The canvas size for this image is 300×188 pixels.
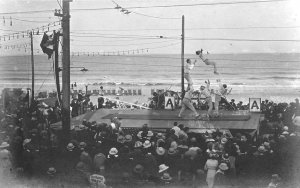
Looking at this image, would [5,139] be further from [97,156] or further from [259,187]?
[259,187]

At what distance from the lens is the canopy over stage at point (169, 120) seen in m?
17.1

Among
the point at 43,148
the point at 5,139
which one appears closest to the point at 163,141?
the point at 43,148

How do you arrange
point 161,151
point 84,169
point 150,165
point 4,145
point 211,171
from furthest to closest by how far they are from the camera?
point 4,145
point 161,151
point 150,165
point 84,169
point 211,171

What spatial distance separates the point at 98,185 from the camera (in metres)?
9.92

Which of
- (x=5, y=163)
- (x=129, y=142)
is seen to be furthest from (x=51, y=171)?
(x=129, y=142)

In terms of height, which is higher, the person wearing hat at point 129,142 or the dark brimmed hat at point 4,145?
the dark brimmed hat at point 4,145

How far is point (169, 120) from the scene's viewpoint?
18406mm

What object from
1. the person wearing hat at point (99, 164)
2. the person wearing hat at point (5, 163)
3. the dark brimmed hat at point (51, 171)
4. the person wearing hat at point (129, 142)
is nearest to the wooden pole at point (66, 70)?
the person wearing hat at point (129, 142)

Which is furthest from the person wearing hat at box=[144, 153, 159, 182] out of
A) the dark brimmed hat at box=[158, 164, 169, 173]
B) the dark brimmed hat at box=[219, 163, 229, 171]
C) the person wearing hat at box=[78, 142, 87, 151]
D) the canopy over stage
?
the canopy over stage

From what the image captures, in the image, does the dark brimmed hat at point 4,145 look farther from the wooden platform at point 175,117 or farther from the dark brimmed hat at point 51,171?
the wooden platform at point 175,117

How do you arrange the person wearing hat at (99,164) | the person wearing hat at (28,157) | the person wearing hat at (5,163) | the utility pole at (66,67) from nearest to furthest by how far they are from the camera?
the person wearing hat at (5,163)
the person wearing hat at (99,164)
the person wearing hat at (28,157)
the utility pole at (66,67)

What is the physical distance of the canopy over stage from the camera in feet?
56.0

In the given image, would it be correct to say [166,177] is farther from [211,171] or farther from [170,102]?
[170,102]

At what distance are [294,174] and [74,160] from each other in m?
5.66
